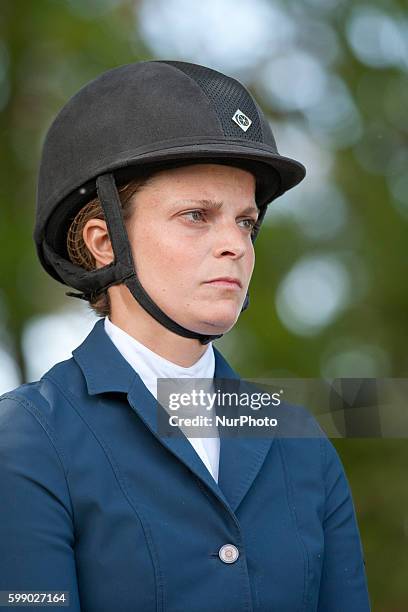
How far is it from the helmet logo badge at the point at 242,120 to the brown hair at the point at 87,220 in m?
0.25

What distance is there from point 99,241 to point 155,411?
18.1 inches

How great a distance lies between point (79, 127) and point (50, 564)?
3.38 feet

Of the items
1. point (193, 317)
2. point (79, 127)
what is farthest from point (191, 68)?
point (193, 317)

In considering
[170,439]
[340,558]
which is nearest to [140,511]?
[170,439]

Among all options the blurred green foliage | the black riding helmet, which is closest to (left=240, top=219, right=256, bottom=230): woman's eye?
the black riding helmet

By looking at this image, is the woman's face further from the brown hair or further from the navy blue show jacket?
the navy blue show jacket

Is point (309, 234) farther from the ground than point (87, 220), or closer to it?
farther from the ground

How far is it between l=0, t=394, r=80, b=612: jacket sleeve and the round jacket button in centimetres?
30

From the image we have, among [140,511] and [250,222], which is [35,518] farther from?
[250,222]

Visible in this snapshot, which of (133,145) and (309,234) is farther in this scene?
(309,234)

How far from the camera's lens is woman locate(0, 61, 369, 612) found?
6.37 feet

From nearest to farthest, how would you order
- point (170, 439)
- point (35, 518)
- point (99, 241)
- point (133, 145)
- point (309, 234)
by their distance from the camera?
point (35, 518)
point (170, 439)
point (133, 145)
point (99, 241)
point (309, 234)

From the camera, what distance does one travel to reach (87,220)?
2.35 metres

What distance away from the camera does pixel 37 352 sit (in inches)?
221
